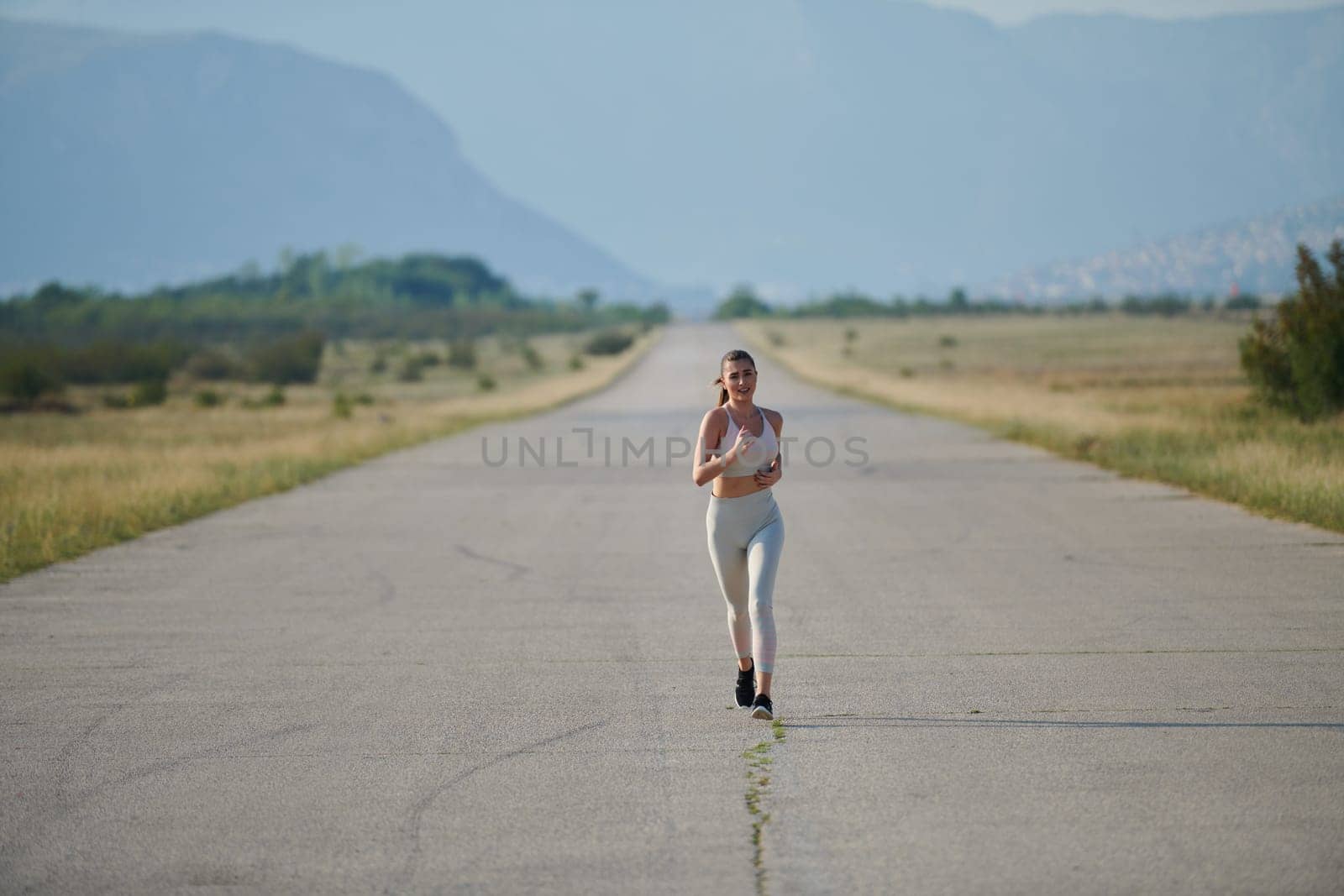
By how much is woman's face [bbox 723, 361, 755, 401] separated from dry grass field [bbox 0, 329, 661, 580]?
808cm

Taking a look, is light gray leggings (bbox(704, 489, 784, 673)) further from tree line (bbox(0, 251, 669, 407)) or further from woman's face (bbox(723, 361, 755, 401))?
tree line (bbox(0, 251, 669, 407))

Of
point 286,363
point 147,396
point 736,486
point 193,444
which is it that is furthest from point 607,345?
point 736,486

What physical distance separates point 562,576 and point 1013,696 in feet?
18.0

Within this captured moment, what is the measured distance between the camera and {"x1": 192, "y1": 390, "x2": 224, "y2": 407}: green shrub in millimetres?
56094

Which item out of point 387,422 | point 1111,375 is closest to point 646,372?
point 1111,375

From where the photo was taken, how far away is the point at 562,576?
1281cm

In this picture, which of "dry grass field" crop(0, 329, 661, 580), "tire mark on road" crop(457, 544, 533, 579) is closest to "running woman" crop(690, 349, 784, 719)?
"tire mark on road" crop(457, 544, 533, 579)

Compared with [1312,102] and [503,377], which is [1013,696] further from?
[1312,102]

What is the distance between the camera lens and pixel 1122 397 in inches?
1610

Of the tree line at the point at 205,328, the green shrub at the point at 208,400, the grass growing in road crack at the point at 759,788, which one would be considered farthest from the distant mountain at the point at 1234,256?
the tree line at the point at 205,328

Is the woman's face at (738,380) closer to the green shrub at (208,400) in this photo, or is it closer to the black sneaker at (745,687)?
the black sneaker at (745,687)

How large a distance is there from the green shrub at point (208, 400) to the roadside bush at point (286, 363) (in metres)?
15.1

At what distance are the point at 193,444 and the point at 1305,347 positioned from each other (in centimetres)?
2190

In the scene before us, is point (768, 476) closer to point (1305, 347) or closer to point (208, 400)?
point (1305, 347)
